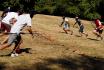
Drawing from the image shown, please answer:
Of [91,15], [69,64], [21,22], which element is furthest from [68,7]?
[21,22]

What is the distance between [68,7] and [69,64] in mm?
50100

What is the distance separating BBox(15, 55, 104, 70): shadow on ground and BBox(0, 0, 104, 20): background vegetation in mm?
45991

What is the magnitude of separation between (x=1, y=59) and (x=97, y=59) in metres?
4.51

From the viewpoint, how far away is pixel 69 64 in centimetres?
1364

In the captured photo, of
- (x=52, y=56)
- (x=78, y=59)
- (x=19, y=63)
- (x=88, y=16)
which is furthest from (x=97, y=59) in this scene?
(x=88, y=16)

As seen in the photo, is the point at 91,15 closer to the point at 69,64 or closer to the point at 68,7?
the point at 68,7

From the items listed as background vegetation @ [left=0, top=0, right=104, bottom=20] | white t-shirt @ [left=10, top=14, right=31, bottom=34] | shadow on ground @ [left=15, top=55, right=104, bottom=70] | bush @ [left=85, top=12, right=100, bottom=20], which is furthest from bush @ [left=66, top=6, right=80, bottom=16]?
white t-shirt @ [left=10, top=14, right=31, bottom=34]

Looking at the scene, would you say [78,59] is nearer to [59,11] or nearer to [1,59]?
[1,59]

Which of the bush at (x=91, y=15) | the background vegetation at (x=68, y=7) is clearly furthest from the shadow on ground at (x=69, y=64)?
the background vegetation at (x=68, y=7)

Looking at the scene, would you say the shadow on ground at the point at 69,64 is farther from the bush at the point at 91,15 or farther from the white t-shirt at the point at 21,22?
the bush at the point at 91,15

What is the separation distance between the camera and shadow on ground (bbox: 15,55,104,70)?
1277 cm

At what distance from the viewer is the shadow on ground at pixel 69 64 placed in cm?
1277

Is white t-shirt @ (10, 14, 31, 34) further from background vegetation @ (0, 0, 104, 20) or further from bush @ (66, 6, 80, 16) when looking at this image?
bush @ (66, 6, 80, 16)

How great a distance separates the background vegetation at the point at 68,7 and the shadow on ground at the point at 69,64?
45991 millimetres
